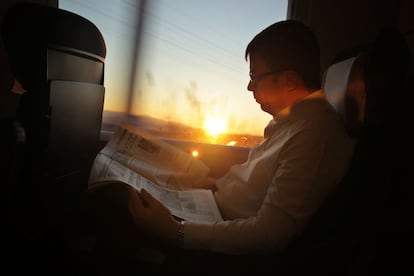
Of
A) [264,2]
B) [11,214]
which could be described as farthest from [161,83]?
[11,214]

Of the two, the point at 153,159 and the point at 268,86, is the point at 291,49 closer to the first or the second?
the point at 268,86

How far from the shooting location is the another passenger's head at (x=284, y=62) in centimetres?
89

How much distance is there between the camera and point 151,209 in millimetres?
777

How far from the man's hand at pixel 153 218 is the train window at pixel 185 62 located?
1159 mm

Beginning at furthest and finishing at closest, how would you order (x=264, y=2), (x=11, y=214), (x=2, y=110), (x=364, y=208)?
(x=264, y=2) → (x=2, y=110) → (x=11, y=214) → (x=364, y=208)

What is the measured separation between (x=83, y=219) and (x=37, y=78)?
0.50 m

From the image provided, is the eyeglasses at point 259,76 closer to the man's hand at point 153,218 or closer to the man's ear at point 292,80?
the man's ear at point 292,80

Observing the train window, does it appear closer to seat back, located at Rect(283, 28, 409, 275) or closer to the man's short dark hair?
the man's short dark hair

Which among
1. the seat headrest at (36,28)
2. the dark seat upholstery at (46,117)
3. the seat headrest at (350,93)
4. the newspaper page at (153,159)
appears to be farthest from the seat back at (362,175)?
the seat headrest at (36,28)

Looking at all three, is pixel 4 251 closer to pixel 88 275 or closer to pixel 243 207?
pixel 88 275

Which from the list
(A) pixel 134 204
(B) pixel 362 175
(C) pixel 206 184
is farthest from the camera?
(C) pixel 206 184

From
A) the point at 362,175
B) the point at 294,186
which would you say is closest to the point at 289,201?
A: the point at 294,186

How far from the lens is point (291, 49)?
89cm

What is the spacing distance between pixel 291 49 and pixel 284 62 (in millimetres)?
38
